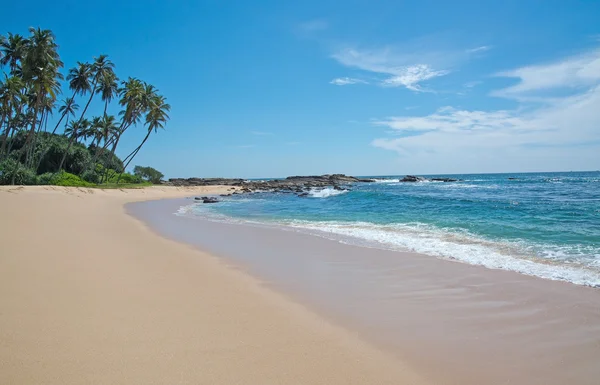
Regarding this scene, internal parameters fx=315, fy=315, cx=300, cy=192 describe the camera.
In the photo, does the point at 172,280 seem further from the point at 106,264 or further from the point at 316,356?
the point at 316,356

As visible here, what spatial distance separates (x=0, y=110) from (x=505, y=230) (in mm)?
43360

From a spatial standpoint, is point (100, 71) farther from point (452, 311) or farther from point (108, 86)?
point (452, 311)

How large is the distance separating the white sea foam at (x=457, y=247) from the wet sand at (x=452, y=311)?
631 millimetres

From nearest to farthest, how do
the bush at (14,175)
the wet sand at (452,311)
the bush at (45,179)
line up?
the wet sand at (452,311), the bush at (14,175), the bush at (45,179)

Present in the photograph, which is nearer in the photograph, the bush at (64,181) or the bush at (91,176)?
the bush at (64,181)

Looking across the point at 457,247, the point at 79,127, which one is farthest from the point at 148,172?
the point at 457,247

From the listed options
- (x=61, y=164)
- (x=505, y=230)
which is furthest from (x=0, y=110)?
(x=505, y=230)

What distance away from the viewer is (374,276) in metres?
6.37

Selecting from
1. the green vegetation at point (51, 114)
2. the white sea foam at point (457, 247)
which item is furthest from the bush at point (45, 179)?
the white sea foam at point (457, 247)

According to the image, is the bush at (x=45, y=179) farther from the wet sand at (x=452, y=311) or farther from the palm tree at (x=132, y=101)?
the wet sand at (x=452, y=311)

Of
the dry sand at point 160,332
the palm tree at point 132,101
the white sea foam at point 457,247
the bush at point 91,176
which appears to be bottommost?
the white sea foam at point 457,247

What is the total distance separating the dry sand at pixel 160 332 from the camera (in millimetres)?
2814

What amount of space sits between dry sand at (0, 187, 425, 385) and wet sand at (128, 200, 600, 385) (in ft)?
1.61

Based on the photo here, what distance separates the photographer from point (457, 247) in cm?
909
